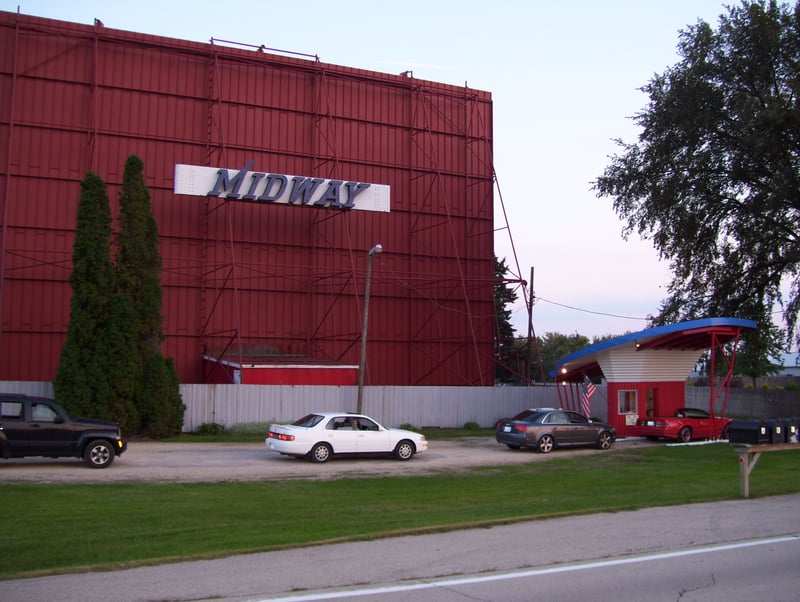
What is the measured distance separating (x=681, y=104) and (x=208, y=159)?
21601mm

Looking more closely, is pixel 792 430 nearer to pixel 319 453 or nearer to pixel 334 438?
pixel 334 438

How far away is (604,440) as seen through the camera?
2633cm

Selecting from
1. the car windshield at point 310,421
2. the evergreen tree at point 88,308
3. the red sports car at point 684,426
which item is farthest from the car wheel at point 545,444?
the evergreen tree at point 88,308

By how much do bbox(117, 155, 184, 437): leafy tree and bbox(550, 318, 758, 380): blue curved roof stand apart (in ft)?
48.5

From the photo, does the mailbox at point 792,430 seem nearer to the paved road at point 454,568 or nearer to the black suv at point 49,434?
the paved road at point 454,568

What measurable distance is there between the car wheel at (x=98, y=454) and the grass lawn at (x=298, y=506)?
9.57 feet

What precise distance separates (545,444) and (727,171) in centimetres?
1665

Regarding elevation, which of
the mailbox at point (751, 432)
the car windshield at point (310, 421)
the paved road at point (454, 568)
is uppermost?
the mailbox at point (751, 432)

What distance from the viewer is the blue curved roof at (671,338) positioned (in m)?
28.1

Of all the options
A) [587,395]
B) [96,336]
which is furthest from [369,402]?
[96,336]

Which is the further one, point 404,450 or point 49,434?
point 404,450

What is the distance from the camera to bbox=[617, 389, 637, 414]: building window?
1189 inches

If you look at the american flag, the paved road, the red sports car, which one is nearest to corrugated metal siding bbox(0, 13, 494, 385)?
the american flag

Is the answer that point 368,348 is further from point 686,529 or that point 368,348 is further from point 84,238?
point 686,529
